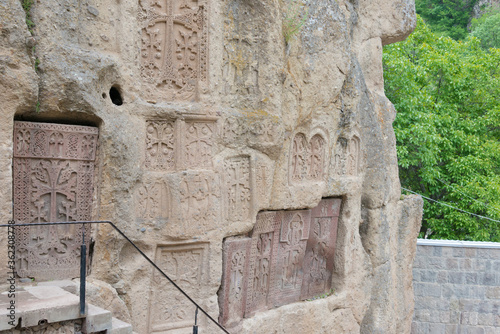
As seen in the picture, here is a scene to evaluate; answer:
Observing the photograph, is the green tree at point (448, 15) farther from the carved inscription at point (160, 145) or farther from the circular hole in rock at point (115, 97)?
the circular hole in rock at point (115, 97)

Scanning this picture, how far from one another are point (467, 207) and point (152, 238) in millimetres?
9223

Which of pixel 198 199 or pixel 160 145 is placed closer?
pixel 160 145

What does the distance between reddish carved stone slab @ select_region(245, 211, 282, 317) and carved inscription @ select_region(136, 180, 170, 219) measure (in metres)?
1.30

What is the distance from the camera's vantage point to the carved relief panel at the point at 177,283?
512cm

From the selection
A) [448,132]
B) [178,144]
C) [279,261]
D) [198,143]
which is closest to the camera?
[178,144]

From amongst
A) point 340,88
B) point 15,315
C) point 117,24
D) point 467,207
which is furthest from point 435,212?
point 15,315

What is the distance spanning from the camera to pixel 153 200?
16.3 ft

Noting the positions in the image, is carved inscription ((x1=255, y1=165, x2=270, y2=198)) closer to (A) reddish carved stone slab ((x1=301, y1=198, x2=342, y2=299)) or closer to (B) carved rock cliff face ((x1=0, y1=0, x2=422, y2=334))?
(B) carved rock cliff face ((x1=0, y1=0, x2=422, y2=334))

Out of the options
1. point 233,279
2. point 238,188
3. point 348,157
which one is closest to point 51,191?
point 238,188

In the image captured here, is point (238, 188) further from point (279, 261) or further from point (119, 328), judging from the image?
point (119, 328)

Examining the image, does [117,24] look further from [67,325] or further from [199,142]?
[67,325]

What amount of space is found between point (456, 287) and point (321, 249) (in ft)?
12.3

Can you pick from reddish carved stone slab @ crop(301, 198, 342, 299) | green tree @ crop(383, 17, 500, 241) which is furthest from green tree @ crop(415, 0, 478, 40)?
reddish carved stone slab @ crop(301, 198, 342, 299)

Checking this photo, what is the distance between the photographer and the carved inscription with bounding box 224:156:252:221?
5465 millimetres
